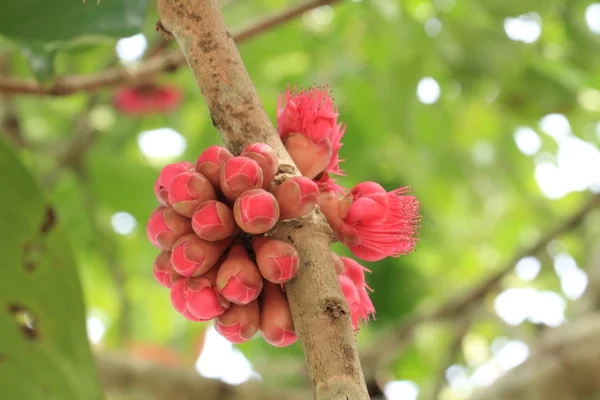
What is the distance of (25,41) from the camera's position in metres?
1.28

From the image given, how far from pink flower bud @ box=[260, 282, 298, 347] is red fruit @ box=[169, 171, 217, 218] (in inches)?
5.3

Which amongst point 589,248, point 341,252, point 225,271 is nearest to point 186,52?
point 225,271

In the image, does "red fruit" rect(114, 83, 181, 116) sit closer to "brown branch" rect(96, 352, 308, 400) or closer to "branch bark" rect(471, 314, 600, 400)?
"brown branch" rect(96, 352, 308, 400)

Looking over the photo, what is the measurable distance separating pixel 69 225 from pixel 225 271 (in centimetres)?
266

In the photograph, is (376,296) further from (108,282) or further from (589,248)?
(108,282)

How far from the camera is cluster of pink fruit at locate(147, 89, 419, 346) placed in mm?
777

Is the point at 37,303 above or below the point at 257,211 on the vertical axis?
above

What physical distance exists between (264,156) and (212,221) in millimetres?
102

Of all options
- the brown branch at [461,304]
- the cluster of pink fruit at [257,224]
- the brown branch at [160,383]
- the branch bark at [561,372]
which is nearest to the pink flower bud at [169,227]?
the cluster of pink fruit at [257,224]

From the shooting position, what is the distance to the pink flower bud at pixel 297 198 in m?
0.78

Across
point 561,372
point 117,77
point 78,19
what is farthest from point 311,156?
point 561,372

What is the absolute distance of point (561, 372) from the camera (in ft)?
6.33

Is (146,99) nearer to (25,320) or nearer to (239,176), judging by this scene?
(25,320)

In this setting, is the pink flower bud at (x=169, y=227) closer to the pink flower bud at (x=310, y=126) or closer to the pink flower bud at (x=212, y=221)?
the pink flower bud at (x=212, y=221)
